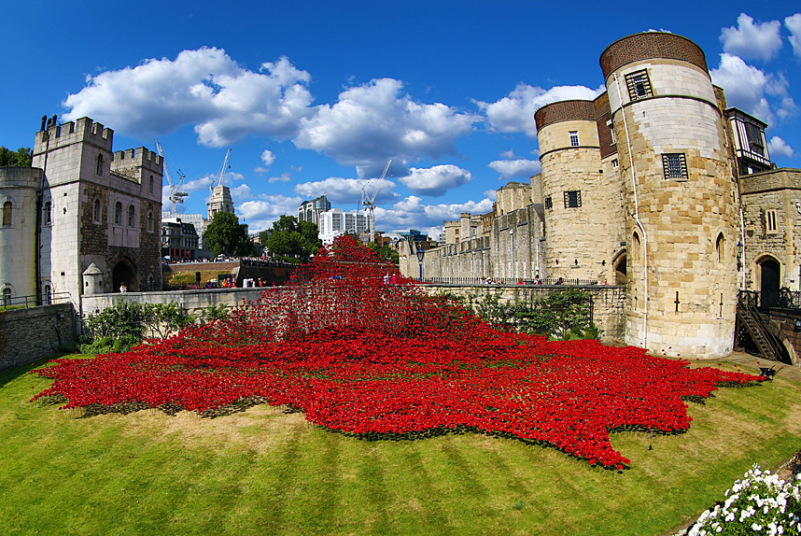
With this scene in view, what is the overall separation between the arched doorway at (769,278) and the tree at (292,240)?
64242 mm

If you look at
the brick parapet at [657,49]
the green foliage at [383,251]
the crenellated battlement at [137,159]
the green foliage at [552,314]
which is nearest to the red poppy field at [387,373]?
the green foliage at [383,251]

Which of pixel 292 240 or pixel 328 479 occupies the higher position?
pixel 292 240

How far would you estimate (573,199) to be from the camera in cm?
2459

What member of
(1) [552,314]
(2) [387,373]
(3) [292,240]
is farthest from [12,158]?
(3) [292,240]

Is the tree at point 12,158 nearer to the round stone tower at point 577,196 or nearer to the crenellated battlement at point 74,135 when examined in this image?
the crenellated battlement at point 74,135

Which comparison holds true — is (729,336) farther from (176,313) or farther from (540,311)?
(176,313)

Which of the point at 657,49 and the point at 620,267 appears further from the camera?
the point at 620,267

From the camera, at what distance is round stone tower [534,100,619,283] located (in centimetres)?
2425

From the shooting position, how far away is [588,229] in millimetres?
24281

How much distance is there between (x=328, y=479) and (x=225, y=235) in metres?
72.0

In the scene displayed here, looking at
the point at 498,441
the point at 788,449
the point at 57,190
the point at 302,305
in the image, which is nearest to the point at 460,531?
the point at 498,441

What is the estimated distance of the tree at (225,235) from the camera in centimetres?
7275

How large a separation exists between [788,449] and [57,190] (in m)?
30.2

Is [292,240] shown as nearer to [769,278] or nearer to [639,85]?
[639,85]
